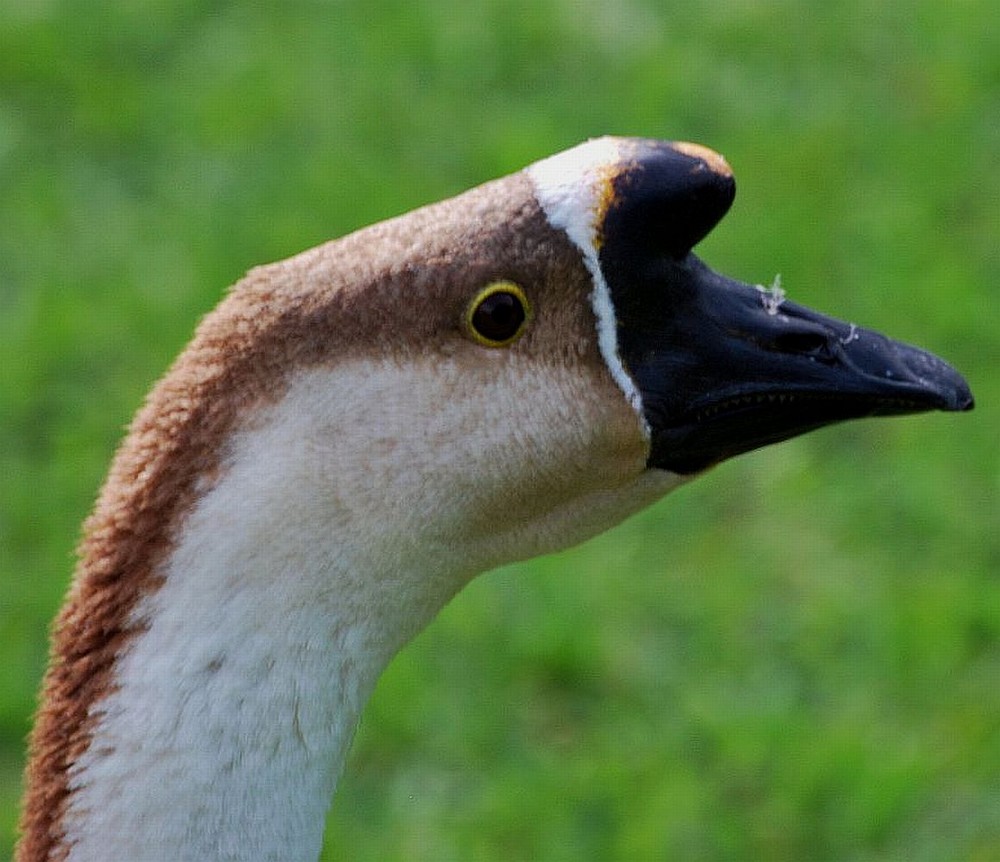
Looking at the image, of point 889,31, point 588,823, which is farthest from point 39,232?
Answer: point 889,31

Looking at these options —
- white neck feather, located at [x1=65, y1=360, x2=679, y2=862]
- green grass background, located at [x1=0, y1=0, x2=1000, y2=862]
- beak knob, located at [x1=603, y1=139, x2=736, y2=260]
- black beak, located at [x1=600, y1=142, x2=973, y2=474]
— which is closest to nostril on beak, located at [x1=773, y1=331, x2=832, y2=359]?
black beak, located at [x1=600, y1=142, x2=973, y2=474]

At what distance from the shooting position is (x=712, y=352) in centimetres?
308

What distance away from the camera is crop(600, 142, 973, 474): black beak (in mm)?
3021

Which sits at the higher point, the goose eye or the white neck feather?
the goose eye

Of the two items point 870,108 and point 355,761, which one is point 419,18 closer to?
point 870,108

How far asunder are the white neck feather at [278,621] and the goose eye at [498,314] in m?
0.08

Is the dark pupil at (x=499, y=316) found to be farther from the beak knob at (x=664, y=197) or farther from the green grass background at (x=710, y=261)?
the green grass background at (x=710, y=261)

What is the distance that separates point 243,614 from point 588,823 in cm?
274

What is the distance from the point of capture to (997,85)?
831cm

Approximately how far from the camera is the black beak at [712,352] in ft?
9.91

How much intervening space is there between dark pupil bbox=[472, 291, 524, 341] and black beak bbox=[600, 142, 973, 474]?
0.16 meters

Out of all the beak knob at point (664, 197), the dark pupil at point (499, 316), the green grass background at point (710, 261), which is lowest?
the green grass background at point (710, 261)

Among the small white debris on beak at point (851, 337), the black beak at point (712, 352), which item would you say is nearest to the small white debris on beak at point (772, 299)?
the black beak at point (712, 352)

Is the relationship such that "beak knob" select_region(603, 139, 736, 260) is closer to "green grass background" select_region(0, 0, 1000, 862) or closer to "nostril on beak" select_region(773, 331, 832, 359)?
"nostril on beak" select_region(773, 331, 832, 359)
